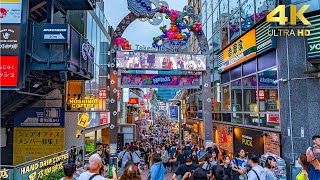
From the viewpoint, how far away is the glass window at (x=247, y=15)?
13562mm

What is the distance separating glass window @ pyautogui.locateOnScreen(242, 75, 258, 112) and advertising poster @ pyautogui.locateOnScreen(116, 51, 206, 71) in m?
2.99

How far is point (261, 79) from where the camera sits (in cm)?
1234

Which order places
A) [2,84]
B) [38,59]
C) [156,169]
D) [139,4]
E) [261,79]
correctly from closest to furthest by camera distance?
[156,169] → [2,84] → [38,59] → [261,79] → [139,4]

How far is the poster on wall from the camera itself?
38.1 ft

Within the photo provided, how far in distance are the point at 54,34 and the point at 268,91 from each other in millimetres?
8871

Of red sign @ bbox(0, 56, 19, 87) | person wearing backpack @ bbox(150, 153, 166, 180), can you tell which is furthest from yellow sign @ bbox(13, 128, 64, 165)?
person wearing backpack @ bbox(150, 153, 166, 180)

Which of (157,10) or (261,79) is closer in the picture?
(261,79)

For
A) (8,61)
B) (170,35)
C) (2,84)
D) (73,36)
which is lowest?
(2,84)

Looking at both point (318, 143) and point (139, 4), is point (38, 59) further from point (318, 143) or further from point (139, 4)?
point (318, 143)

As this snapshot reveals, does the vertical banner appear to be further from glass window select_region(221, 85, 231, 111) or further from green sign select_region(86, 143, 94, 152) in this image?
glass window select_region(221, 85, 231, 111)

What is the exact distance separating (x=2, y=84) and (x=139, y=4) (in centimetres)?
889

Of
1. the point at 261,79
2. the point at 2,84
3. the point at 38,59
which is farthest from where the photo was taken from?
the point at 261,79

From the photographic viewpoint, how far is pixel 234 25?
645 inches

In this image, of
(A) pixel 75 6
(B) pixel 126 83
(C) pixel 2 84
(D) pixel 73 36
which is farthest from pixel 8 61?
(B) pixel 126 83
